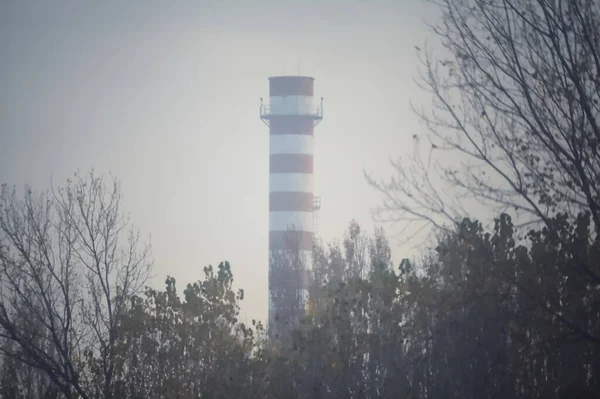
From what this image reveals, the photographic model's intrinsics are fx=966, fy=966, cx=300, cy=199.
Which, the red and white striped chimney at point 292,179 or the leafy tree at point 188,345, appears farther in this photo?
the red and white striped chimney at point 292,179

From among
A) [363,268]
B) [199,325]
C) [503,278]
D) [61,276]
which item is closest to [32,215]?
[61,276]

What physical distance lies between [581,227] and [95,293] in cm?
817

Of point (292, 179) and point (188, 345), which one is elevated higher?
point (292, 179)

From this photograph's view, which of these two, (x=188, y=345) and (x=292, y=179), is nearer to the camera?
(x=188, y=345)

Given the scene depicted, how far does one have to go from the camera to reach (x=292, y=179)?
137ft

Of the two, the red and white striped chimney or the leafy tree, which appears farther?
the red and white striped chimney

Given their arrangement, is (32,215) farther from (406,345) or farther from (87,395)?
(406,345)

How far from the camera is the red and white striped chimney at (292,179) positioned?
41.8 meters

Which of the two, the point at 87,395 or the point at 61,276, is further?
the point at 61,276

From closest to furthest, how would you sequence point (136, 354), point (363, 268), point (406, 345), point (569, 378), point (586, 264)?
point (586, 264)
point (569, 378)
point (406, 345)
point (136, 354)
point (363, 268)

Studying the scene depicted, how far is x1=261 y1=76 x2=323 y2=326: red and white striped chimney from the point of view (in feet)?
137

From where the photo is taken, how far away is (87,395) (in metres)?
14.0

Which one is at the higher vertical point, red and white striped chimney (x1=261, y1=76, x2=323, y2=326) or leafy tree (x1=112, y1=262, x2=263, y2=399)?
red and white striped chimney (x1=261, y1=76, x2=323, y2=326)

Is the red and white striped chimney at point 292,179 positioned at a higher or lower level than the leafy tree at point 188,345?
higher
